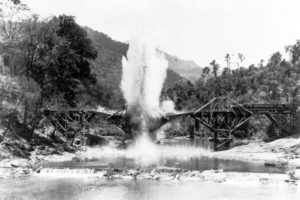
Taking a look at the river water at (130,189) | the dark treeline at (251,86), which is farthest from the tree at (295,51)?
the river water at (130,189)

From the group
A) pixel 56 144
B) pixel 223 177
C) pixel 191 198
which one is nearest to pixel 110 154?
pixel 56 144

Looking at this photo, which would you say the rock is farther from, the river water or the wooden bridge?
the wooden bridge

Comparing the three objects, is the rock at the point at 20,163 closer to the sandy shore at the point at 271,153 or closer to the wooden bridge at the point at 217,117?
the wooden bridge at the point at 217,117

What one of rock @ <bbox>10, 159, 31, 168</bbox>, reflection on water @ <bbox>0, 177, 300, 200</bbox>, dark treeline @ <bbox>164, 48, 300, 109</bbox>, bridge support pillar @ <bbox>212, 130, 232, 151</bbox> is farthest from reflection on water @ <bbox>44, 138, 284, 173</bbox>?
dark treeline @ <bbox>164, 48, 300, 109</bbox>

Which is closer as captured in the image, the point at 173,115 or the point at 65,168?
the point at 65,168

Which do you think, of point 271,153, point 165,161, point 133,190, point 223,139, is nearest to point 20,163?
point 165,161

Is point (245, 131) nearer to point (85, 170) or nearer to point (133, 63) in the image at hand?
point (133, 63)
